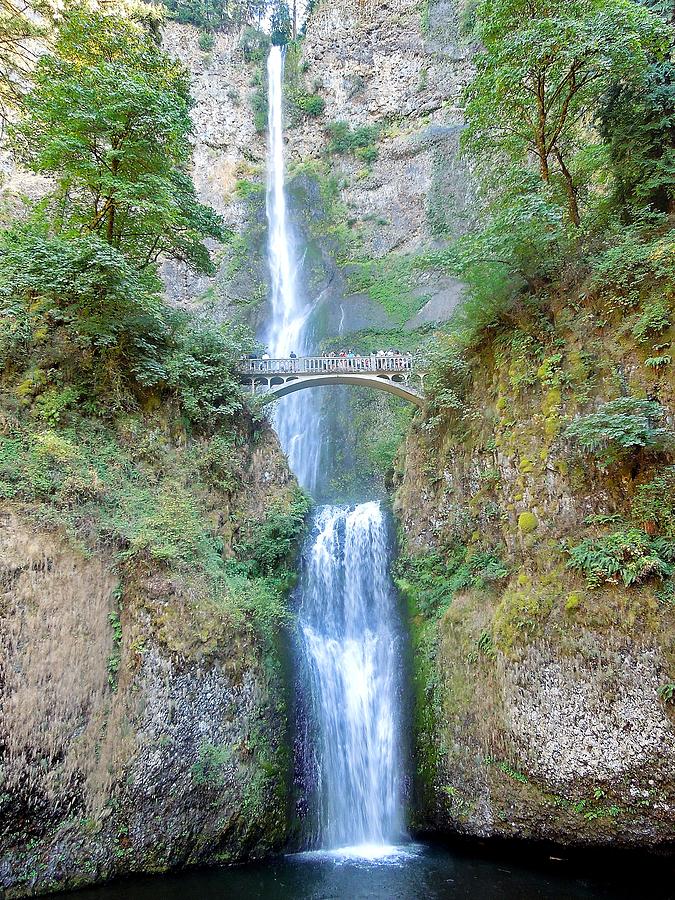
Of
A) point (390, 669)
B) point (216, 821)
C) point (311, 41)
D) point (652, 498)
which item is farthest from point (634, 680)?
point (311, 41)

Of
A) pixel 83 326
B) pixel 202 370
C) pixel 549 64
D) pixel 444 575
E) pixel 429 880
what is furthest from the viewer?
pixel 202 370

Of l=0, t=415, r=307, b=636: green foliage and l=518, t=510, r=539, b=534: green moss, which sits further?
l=518, t=510, r=539, b=534: green moss

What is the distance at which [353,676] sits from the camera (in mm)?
11883

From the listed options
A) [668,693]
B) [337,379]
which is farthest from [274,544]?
[668,693]

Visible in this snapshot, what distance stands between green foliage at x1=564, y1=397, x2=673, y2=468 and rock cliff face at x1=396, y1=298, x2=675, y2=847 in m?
0.23

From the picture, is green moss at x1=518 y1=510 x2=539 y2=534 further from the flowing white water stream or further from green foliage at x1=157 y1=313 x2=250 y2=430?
green foliage at x1=157 y1=313 x2=250 y2=430

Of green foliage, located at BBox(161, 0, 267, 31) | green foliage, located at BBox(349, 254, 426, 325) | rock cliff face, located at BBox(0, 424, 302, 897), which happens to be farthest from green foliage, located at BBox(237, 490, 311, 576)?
green foliage, located at BBox(161, 0, 267, 31)

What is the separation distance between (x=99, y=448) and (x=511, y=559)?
8.54 m

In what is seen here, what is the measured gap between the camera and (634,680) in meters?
6.98

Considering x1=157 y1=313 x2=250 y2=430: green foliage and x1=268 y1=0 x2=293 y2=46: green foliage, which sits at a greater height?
x1=268 y1=0 x2=293 y2=46: green foliage

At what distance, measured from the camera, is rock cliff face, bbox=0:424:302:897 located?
21.6 feet

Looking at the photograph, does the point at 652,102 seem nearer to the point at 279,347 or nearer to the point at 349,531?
the point at 349,531

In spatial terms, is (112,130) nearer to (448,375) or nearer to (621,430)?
(448,375)

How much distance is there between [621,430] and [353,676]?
27.6 feet
